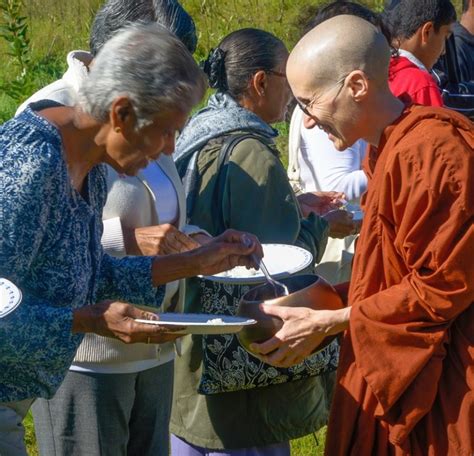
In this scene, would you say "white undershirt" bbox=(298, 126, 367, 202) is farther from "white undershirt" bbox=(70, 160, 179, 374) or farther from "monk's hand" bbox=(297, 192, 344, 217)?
"white undershirt" bbox=(70, 160, 179, 374)

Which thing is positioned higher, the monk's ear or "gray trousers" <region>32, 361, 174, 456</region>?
the monk's ear

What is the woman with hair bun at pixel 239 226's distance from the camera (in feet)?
10.9

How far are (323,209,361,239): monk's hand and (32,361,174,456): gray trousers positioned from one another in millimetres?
867

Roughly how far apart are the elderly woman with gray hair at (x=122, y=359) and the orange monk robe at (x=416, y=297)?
0.76 meters

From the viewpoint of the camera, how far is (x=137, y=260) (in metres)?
2.96

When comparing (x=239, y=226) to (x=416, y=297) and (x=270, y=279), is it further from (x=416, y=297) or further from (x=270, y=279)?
(x=416, y=297)

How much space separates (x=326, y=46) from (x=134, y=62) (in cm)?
49

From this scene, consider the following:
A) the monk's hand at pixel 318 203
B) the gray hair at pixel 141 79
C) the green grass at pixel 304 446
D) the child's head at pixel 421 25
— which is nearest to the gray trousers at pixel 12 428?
the gray hair at pixel 141 79

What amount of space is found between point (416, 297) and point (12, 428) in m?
1.04

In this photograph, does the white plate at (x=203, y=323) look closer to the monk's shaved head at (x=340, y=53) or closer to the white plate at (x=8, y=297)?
the white plate at (x=8, y=297)

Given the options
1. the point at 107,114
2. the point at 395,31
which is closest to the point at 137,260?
the point at 107,114

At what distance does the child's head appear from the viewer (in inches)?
191

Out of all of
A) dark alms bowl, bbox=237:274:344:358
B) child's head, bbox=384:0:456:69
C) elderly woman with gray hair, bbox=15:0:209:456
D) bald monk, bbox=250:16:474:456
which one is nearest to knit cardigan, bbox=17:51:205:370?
elderly woman with gray hair, bbox=15:0:209:456

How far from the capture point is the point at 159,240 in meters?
3.09
